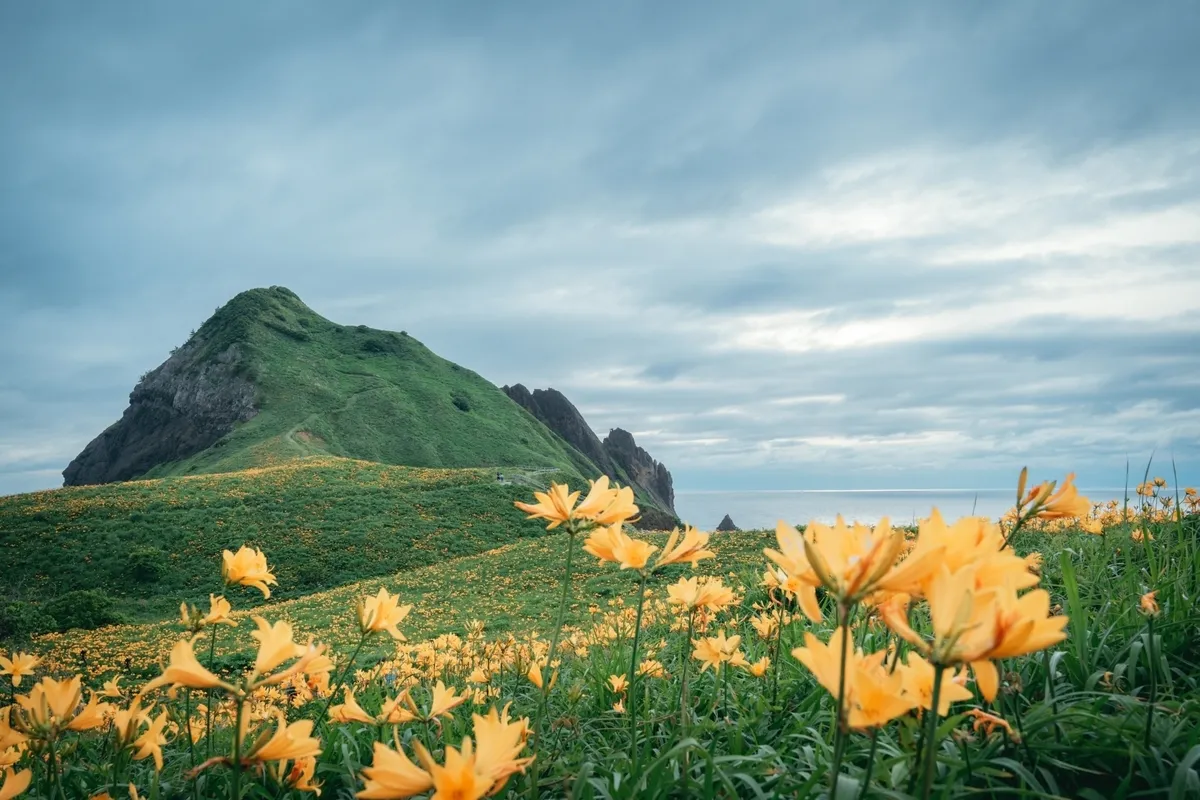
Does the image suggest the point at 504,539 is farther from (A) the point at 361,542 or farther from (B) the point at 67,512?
(B) the point at 67,512

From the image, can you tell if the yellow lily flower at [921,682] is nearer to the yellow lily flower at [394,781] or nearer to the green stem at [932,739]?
the green stem at [932,739]

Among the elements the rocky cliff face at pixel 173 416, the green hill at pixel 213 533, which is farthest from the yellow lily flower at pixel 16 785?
the rocky cliff face at pixel 173 416

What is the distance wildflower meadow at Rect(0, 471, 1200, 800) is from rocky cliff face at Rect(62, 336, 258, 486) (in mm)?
54816

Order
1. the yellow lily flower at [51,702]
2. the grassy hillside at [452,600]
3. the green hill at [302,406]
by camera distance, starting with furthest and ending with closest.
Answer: the green hill at [302,406], the grassy hillside at [452,600], the yellow lily flower at [51,702]

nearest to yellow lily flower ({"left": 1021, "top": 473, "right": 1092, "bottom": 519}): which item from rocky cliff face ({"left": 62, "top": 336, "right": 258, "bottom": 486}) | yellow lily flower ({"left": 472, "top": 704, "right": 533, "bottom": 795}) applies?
yellow lily flower ({"left": 472, "top": 704, "right": 533, "bottom": 795})

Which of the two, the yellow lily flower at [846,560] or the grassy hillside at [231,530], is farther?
the grassy hillside at [231,530]

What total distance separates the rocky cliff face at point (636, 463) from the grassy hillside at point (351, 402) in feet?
54.6

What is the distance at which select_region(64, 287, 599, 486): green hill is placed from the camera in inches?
1895

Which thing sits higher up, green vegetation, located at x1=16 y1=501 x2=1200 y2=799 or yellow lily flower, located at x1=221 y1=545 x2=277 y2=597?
yellow lily flower, located at x1=221 y1=545 x2=277 y2=597

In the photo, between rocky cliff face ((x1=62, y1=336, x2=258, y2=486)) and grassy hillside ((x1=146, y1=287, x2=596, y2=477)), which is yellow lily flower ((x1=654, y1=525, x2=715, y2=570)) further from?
rocky cliff face ((x1=62, y1=336, x2=258, y2=486))

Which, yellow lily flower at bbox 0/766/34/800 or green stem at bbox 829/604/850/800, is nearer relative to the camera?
green stem at bbox 829/604/850/800

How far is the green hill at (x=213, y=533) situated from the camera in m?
17.0

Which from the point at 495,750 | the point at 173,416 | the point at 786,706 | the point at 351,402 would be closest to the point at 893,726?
the point at 786,706

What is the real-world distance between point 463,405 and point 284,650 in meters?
60.6
